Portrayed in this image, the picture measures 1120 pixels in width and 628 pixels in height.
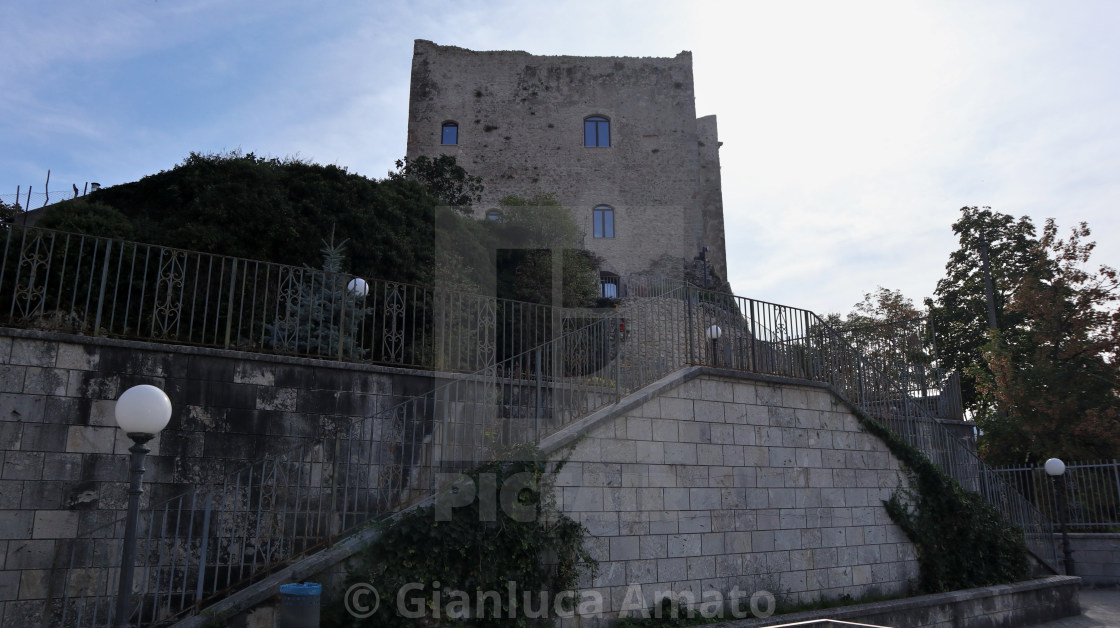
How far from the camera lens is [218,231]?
14.5m

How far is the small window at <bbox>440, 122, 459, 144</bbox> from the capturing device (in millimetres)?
30922

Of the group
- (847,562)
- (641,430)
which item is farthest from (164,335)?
(847,562)

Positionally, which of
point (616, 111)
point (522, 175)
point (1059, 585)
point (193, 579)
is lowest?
point (1059, 585)

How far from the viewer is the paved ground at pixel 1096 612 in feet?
33.7

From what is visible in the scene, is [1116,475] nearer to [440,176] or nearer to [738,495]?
[738,495]

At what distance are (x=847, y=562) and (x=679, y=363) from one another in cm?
345

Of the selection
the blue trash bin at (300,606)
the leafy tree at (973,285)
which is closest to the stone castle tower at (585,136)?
the leafy tree at (973,285)

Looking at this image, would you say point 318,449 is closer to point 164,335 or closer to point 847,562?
point 164,335

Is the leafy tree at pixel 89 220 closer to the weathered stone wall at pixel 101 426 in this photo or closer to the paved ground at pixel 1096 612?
the weathered stone wall at pixel 101 426

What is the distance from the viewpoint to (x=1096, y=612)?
1122 centimetres

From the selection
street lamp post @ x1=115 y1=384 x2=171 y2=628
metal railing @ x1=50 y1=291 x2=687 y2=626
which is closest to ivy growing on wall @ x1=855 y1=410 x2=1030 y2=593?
metal railing @ x1=50 y1=291 x2=687 y2=626

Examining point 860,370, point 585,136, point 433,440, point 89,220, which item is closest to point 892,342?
point 860,370

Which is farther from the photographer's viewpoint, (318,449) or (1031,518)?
(1031,518)

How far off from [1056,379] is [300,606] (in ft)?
58.9
